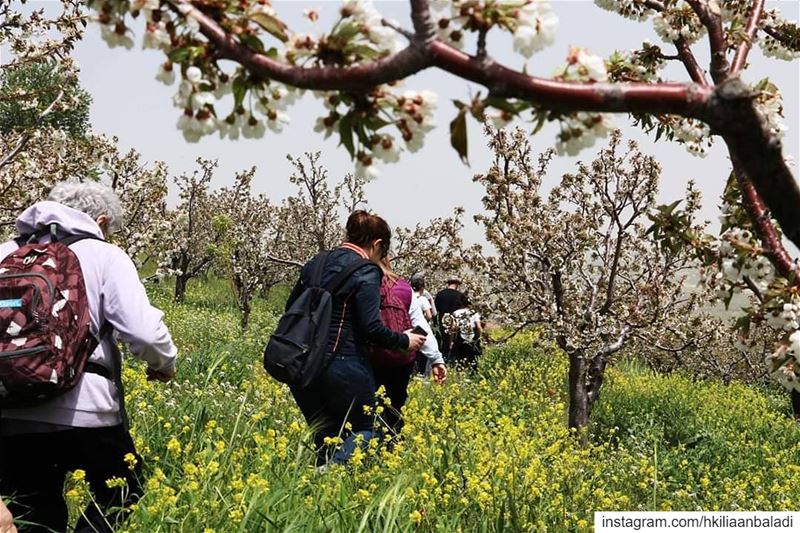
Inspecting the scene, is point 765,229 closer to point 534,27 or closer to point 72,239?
point 534,27

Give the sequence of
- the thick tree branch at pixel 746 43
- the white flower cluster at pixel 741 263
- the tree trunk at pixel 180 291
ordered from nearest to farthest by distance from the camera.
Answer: the white flower cluster at pixel 741 263
the thick tree branch at pixel 746 43
the tree trunk at pixel 180 291

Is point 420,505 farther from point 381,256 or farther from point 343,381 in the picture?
point 381,256

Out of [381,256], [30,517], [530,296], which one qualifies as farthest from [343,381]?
[530,296]

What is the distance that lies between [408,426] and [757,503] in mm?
2142

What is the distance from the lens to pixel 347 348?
159 inches

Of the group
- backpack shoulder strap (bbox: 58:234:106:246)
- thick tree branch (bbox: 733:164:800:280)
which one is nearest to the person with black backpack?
backpack shoulder strap (bbox: 58:234:106:246)

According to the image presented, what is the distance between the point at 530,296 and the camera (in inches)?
261

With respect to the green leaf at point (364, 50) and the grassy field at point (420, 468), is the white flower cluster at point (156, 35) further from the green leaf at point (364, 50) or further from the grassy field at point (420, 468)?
the grassy field at point (420, 468)

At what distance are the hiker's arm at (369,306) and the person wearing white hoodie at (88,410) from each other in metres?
1.30

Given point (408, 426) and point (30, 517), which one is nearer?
point (30, 517)

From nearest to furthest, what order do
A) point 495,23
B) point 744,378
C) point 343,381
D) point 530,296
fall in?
point 495,23
point 343,381
point 530,296
point 744,378

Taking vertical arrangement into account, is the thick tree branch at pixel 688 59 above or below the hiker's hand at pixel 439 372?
above

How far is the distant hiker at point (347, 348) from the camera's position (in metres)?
A: 4.00

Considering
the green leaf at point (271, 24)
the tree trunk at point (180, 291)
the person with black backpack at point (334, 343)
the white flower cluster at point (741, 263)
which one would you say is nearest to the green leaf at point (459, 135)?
the green leaf at point (271, 24)
